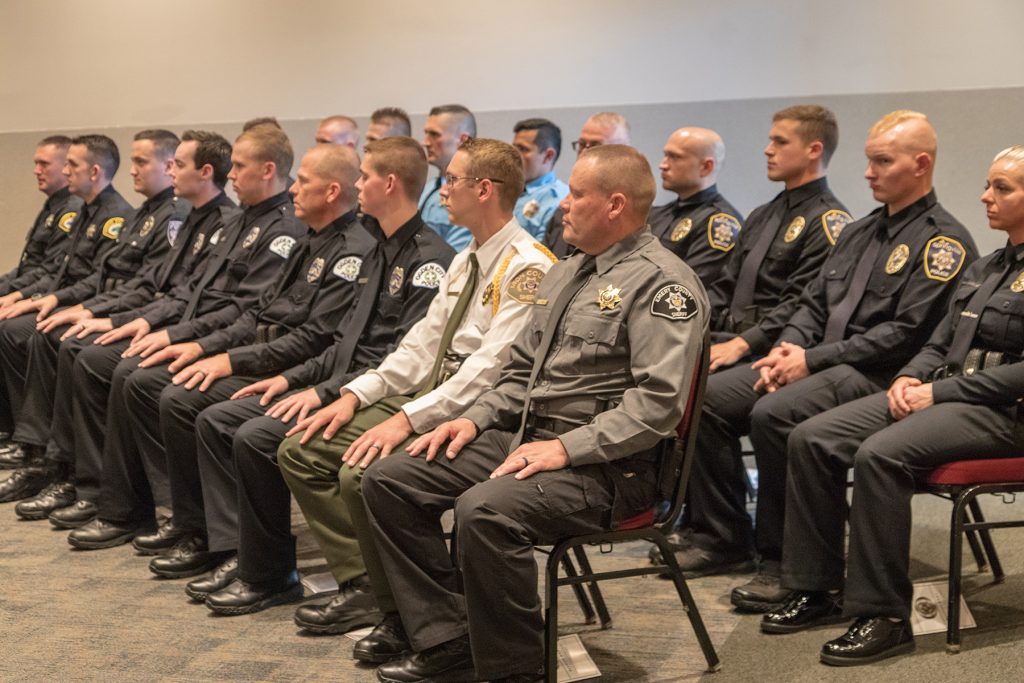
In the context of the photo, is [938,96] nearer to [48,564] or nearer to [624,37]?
[624,37]

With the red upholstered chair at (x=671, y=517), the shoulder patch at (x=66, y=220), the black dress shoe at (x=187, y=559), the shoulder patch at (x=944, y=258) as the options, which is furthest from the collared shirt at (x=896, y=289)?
the shoulder patch at (x=66, y=220)

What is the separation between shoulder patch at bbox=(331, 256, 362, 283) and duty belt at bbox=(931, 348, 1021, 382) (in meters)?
1.96

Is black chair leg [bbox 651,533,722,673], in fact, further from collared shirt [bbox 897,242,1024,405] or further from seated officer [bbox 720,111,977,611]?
collared shirt [bbox 897,242,1024,405]

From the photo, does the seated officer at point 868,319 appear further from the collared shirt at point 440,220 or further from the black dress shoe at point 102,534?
the black dress shoe at point 102,534

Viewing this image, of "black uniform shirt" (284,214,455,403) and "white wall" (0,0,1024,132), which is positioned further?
"white wall" (0,0,1024,132)

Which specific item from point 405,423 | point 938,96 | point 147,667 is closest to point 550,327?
point 405,423

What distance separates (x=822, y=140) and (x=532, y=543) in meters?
2.19

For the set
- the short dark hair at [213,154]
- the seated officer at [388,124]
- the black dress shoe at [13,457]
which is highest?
the seated officer at [388,124]

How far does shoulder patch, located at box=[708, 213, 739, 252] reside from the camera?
4.26 meters

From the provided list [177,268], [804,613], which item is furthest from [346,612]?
[177,268]

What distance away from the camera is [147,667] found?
317 centimetres

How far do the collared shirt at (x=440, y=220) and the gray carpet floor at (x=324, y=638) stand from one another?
5.67 ft

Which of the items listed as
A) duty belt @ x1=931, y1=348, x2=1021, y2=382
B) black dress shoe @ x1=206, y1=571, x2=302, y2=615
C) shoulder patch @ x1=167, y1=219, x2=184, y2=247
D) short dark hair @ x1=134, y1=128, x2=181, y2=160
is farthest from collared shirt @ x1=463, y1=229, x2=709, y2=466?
short dark hair @ x1=134, y1=128, x2=181, y2=160

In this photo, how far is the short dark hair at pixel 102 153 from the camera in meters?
5.88
